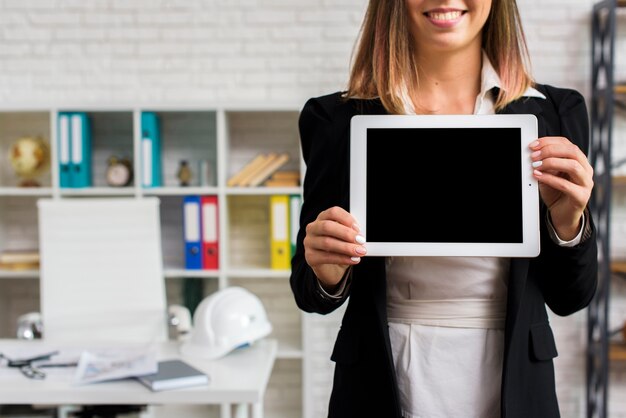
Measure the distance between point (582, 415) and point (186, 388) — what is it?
7.88 ft

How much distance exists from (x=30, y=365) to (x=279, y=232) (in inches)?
58.2

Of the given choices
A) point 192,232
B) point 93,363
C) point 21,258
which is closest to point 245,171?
point 192,232

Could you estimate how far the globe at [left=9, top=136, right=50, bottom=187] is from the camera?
326cm

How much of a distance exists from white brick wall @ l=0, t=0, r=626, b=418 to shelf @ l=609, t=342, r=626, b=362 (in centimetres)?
18

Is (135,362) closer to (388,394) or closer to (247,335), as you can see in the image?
(247,335)

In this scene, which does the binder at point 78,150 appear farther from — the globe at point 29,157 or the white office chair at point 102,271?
the white office chair at point 102,271

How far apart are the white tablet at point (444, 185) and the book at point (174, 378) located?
977 millimetres

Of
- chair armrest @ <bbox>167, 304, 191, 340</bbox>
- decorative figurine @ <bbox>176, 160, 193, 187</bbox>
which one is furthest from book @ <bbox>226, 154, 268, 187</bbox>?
chair armrest @ <bbox>167, 304, 191, 340</bbox>

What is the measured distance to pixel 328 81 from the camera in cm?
336

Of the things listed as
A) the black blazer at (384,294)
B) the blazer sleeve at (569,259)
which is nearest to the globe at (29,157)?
the black blazer at (384,294)

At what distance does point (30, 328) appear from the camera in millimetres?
2373

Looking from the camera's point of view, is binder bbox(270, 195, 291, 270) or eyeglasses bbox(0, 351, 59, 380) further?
binder bbox(270, 195, 291, 270)

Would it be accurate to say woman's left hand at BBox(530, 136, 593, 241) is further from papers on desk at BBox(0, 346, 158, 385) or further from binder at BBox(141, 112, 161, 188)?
binder at BBox(141, 112, 161, 188)

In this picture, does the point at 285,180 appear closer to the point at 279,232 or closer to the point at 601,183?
the point at 279,232
